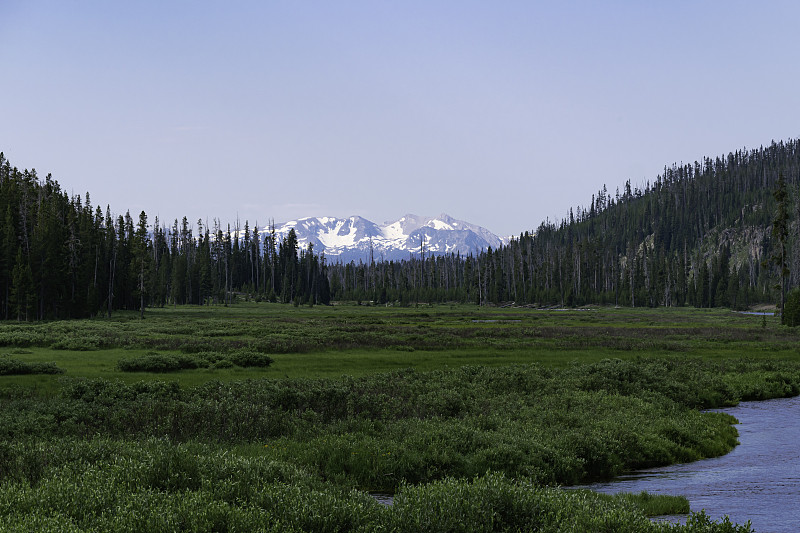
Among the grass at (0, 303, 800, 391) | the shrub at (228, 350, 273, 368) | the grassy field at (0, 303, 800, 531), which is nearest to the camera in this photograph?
the grassy field at (0, 303, 800, 531)

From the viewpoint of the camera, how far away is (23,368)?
105 ft

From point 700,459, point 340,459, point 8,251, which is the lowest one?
point 700,459

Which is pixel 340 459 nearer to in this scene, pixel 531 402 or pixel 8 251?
pixel 531 402

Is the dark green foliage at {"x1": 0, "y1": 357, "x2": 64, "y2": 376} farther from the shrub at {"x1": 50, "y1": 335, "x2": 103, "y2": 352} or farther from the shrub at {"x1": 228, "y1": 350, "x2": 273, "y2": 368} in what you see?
the shrub at {"x1": 50, "y1": 335, "x2": 103, "y2": 352}

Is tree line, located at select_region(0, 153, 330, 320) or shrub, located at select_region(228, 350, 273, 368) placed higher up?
tree line, located at select_region(0, 153, 330, 320)

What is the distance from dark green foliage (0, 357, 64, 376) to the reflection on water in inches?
1206

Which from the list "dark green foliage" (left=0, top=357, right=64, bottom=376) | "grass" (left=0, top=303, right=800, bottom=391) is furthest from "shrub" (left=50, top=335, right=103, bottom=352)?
"dark green foliage" (left=0, top=357, right=64, bottom=376)

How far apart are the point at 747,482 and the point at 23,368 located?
35.8 m

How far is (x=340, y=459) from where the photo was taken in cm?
1653

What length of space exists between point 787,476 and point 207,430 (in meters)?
18.7

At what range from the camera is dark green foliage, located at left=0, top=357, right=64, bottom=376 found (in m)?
31.5

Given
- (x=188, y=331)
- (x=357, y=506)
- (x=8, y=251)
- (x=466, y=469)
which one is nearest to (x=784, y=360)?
(x=466, y=469)

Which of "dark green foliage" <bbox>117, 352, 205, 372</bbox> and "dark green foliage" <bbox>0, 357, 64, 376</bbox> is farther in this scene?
"dark green foliage" <bbox>117, 352, 205, 372</bbox>

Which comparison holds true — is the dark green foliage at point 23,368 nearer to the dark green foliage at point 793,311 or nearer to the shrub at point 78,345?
the shrub at point 78,345
